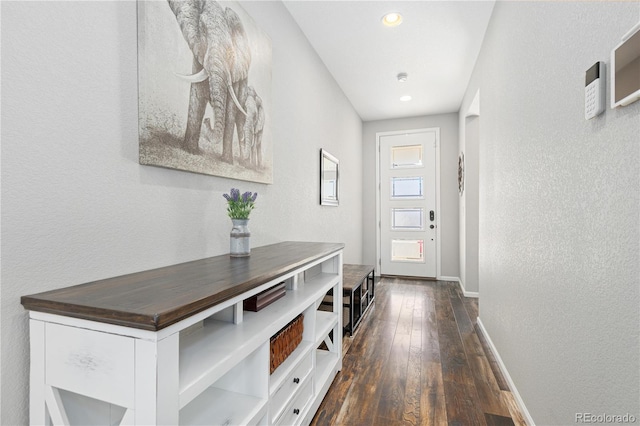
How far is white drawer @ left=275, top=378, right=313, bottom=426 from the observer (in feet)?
4.43

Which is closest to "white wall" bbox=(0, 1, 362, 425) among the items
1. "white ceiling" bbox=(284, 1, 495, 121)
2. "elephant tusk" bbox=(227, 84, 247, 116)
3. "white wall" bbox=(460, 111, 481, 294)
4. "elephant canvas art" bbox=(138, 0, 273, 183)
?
"elephant canvas art" bbox=(138, 0, 273, 183)

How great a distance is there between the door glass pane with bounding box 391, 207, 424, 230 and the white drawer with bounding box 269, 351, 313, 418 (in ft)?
12.8

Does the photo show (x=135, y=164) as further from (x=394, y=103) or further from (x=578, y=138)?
(x=394, y=103)

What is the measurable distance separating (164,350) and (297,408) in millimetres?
1003

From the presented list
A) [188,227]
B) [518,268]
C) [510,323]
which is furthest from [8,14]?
[510,323]

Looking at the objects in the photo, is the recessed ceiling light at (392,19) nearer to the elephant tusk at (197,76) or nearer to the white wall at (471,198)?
the elephant tusk at (197,76)

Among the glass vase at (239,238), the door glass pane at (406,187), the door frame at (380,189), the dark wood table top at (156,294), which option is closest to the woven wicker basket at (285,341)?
the dark wood table top at (156,294)

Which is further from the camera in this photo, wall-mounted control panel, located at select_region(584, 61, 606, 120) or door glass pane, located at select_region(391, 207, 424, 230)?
door glass pane, located at select_region(391, 207, 424, 230)

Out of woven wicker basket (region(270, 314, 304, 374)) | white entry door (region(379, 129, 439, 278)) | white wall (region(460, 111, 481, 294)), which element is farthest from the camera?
white entry door (region(379, 129, 439, 278))

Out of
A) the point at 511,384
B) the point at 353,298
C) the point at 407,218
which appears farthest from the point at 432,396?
the point at 407,218

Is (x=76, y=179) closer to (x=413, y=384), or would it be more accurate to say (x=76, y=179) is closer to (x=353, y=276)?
(x=413, y=384)

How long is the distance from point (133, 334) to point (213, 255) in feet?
2.87

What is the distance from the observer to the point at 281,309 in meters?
1.38

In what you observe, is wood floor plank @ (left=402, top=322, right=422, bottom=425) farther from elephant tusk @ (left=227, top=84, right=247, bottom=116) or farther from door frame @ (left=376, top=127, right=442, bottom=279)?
door frame @ (left=376, top=127, right=442, bottom=279)
